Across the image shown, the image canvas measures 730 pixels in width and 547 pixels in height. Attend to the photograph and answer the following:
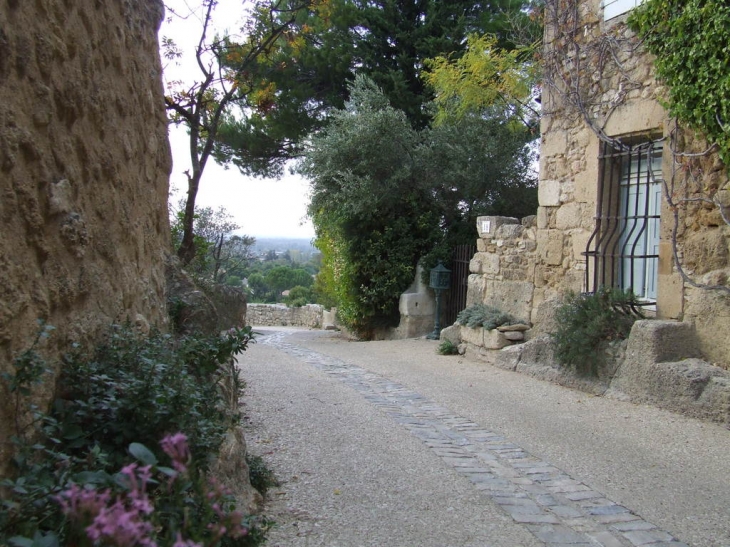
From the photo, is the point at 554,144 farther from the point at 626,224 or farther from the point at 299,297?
the point at 299,297

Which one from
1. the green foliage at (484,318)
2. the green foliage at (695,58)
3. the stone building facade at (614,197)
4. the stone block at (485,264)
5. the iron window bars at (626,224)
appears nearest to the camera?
the green foliage at (695,58)

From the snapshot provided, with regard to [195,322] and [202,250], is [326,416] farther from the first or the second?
[202,250]

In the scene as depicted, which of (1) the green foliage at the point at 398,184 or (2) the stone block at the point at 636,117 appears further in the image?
(1) the green foliage at the point at 398,184

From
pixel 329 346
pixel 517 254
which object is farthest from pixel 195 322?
pixel 329 346

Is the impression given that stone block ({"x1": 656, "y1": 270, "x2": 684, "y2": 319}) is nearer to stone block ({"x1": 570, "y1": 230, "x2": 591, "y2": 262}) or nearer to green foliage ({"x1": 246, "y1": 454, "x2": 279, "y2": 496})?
stone block ({"x1": 570, "y1": 230, "x2": 591, "y2": 262})

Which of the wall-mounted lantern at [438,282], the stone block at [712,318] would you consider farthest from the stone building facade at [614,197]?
the wall-mounted lantern at [438,282]

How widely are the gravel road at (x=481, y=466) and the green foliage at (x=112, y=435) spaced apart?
3.26ft

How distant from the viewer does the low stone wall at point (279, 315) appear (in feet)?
71.0

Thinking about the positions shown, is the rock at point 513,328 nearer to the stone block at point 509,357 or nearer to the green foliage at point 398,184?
the stone block at point 509,357

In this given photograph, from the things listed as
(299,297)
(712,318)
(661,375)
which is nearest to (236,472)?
(661,375)

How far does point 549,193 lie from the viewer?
27.4 feet

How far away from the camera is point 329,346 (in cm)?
1138

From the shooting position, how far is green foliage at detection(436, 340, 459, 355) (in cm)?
950

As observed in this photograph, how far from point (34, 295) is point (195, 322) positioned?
190 cm
